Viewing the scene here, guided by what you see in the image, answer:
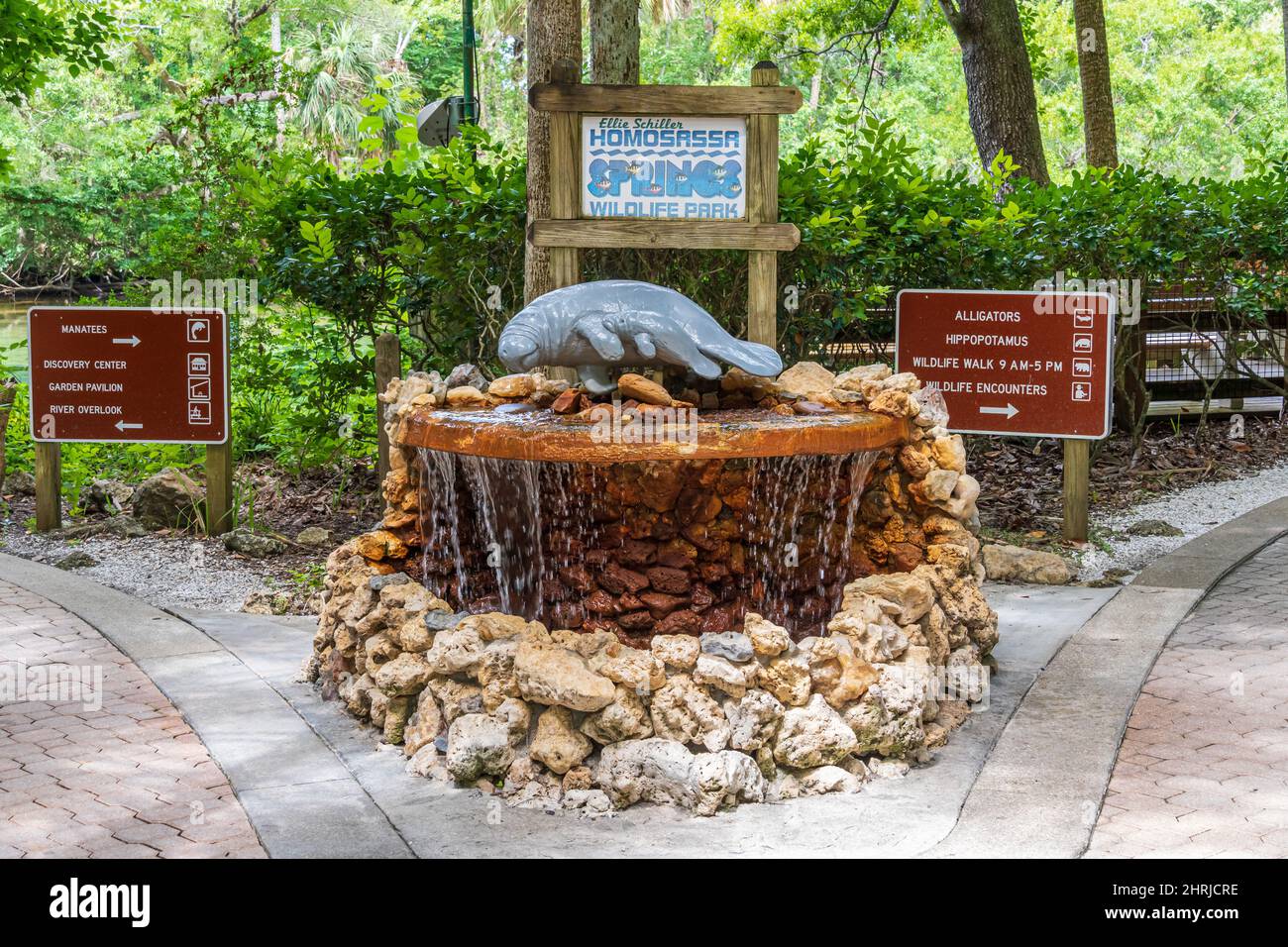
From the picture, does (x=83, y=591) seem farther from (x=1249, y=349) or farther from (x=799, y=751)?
(x=1249, y=349)

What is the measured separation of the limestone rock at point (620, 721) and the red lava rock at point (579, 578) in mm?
794

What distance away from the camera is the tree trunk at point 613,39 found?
7.60 metres

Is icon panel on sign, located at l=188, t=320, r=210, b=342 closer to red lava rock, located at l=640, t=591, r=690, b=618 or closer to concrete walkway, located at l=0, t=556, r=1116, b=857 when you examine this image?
concrete walkway, located at l=0, t=556, r=1116, b=857

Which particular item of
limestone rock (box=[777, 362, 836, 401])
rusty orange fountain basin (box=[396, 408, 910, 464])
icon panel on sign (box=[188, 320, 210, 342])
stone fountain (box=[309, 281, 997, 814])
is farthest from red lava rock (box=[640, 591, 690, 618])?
icon panel on sign (box=[188, 320, 210, 342])

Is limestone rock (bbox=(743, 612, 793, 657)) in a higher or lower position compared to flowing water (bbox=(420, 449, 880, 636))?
lower

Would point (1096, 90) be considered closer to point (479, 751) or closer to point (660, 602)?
point (660, 602)

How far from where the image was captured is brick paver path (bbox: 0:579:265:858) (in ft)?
12.9

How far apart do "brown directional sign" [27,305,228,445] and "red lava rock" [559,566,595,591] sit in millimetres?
4074

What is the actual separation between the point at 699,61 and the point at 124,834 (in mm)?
35137

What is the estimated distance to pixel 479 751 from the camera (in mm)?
4418

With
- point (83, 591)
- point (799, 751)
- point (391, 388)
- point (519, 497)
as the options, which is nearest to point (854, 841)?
point (799, 751)

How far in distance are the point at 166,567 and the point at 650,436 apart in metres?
4.33

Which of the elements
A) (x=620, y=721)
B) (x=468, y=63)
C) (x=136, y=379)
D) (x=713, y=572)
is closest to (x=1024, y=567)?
(x=713, y=572)

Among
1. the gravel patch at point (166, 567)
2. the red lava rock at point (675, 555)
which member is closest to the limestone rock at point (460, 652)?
the red lava rock at point (675, 555)
